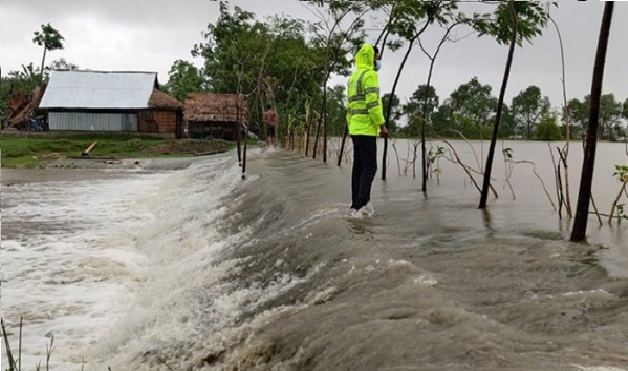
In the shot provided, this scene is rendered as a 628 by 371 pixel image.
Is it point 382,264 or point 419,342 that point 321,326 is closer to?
point 419,342

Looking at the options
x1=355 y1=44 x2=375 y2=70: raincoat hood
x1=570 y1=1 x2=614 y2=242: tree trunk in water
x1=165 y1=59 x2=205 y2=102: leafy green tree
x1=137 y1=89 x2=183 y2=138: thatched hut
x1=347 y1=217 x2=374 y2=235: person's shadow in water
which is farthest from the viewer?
x1=165 y1=59 x2=205 y2=102: leafy green tree

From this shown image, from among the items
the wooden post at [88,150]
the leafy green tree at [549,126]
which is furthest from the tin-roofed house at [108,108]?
the leafy green tree at [549,126]

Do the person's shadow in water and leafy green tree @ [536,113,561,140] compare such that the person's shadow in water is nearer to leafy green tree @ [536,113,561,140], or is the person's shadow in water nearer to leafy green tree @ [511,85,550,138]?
leafy green tree @ [536,113,561,140]

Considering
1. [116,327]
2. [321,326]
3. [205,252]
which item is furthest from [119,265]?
[321,326]

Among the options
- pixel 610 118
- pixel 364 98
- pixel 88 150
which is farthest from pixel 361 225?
pixel 610 118

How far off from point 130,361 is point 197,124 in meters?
36.5

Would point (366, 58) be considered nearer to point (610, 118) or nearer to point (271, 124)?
point (271, 124)

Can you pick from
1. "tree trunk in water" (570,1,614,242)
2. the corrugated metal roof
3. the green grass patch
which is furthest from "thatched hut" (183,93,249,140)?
"tree trunk in water" (570,1,614,242)

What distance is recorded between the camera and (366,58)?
7.45 meters

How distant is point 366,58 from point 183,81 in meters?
45.0

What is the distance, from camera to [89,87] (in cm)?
4078

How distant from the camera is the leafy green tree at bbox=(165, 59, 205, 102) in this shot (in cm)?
4962

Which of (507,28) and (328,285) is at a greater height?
(507,28)

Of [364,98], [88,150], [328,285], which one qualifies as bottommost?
[88,150]
